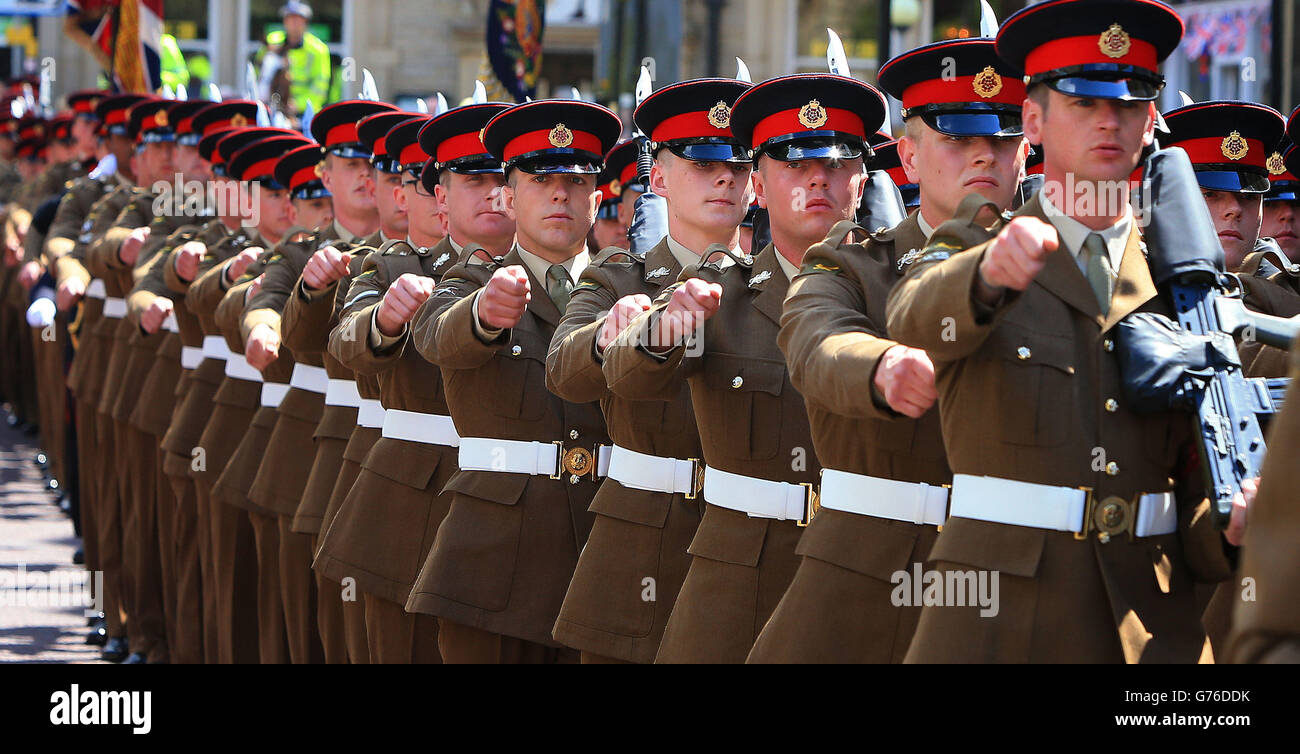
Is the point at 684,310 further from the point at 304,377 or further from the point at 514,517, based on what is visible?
the point at 304,377

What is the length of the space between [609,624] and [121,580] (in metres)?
5.38

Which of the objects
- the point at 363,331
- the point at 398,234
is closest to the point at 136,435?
the point at 398,234

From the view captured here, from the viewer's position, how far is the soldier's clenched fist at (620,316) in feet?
13.5

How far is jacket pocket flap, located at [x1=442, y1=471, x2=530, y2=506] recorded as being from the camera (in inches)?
205

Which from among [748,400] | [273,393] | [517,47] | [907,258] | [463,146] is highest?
[517,47]

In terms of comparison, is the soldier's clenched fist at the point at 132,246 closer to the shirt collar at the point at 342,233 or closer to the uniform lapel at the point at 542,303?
the shirt collar at the point at 342,233

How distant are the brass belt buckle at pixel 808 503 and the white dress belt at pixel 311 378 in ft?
10.6

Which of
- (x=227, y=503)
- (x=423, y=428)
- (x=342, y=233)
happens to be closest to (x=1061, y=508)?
(x=423, y=428)

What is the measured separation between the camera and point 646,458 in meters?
4.62

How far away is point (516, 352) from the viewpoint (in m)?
5.23

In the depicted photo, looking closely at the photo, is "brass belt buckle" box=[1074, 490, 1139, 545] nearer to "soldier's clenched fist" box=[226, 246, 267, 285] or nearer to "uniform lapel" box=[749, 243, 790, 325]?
"uniform lapel" box=[749, 243, 790, 325]

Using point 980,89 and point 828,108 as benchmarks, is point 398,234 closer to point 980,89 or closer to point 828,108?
point 828,108

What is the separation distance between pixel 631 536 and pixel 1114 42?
72.3 inches

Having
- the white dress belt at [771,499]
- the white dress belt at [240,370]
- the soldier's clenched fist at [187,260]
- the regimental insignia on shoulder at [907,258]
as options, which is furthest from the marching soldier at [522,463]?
the soldier's clenched fist at [187,260]
